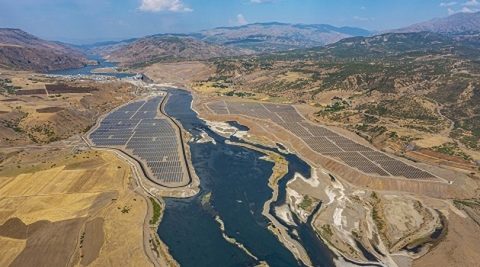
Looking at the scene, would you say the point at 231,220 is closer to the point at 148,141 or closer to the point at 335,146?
the point at 335,146

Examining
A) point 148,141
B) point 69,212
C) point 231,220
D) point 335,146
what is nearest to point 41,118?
point 148,141

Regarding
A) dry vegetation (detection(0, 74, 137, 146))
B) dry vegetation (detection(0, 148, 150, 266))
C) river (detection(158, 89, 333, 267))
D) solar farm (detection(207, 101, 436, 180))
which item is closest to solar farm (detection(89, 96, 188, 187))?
river (detection(158, 89, 333, 267))

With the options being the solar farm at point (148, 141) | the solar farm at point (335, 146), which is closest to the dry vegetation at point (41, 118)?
the solar farm at point (148, 141)

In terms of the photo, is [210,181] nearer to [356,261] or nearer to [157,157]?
[157,157]

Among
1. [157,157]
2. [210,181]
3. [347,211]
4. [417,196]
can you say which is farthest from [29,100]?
[417,196]

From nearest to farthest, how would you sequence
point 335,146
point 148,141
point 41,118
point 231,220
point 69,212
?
point 69,212 < point 231,220 < point 335,146 < point 148,141 < point 41,118
